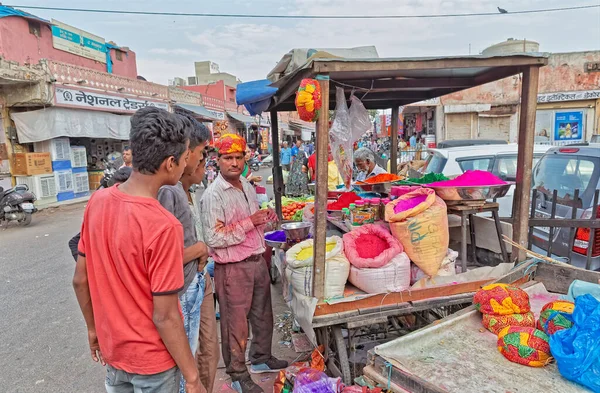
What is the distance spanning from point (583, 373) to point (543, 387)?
0.61 ft

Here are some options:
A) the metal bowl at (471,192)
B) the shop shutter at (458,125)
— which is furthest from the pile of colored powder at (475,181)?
the shop shutter at (458,125)

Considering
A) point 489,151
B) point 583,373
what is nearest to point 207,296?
point 583,373

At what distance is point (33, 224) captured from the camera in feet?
33.0

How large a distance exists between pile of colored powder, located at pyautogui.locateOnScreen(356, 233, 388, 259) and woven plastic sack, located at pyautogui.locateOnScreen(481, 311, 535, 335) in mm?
890

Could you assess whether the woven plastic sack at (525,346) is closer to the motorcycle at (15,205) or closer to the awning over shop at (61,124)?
the motorcycle at (15,205)

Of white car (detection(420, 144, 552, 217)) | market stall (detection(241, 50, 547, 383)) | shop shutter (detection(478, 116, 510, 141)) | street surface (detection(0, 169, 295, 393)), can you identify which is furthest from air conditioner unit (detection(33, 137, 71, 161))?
shop shutter (detection(478, 116, 510, 141))

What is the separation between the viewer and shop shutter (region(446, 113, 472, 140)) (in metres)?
18.3

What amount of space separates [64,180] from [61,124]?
1779mm

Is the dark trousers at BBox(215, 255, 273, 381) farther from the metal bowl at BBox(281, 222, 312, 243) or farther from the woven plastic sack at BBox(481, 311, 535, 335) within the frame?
the woven plastic sack at BBox(481, 311, 535, 335)

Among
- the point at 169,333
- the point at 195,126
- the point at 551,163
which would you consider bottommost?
the point at 169,333

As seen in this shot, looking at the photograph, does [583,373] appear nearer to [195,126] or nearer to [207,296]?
[207,296]

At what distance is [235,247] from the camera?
3.07 m

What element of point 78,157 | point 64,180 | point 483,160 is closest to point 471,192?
point 483,160

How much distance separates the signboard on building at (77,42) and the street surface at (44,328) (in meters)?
13.4
